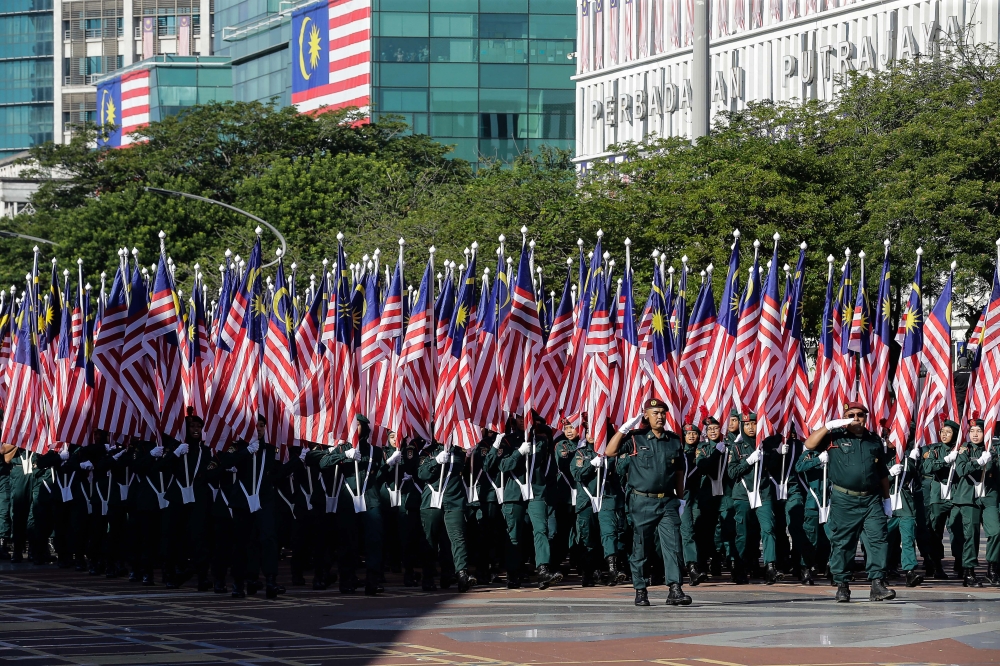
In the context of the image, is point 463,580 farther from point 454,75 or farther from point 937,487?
point 454,75

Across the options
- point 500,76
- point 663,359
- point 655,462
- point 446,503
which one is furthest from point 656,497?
point 500,76

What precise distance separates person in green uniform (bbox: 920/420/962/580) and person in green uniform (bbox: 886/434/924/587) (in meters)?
0.19

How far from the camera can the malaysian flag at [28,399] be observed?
21344mm

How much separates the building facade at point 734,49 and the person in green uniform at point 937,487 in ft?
119

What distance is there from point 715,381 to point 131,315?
589cm

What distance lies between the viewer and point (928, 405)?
18.5 m

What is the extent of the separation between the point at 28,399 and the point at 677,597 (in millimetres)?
9723

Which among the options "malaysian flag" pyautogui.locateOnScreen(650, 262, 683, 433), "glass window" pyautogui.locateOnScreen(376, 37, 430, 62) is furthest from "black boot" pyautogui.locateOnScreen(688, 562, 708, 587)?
"glass window" pyautogui.locateOnScreen(376, 37, 430, 62)

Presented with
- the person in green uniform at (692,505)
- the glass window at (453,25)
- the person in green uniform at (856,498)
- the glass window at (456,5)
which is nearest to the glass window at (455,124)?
the glass window at (453,25)

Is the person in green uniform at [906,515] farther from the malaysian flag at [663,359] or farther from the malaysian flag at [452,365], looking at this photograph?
the malaysian flag at [452,365]

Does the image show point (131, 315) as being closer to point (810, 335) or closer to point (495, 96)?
point (810, 335)

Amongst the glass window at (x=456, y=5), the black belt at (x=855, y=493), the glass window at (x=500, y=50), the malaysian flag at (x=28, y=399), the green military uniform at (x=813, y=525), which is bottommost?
the green military uniform at (x=813, y=525)

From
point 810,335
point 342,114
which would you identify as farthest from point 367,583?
point 342,114

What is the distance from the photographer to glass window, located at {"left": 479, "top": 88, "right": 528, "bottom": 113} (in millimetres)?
81375
